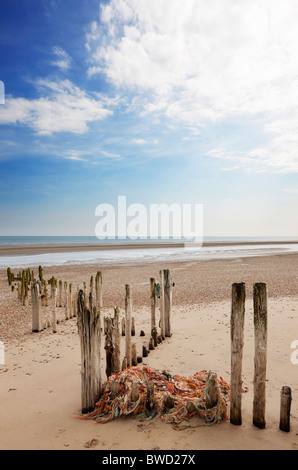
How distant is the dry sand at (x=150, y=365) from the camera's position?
14.7ft

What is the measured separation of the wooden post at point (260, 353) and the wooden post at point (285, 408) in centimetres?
26

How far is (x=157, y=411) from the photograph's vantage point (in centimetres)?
505

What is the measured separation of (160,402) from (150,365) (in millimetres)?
2268

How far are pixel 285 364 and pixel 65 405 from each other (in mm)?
5441

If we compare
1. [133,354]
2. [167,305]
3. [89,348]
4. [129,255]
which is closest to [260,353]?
[89,348]

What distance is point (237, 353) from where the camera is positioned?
4.68m

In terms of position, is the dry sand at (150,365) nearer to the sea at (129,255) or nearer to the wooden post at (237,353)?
the wooden post at (237,353)

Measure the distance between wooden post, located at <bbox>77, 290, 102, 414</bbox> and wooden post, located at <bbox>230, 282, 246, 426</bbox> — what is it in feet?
7.71

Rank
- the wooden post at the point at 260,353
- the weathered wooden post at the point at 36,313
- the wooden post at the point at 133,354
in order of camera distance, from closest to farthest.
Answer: the wooden post at the point at 260,353 → the wooden post at the point at 133,354 → the weathered wooden post at the point at 36,313

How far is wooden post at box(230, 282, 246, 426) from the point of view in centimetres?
466

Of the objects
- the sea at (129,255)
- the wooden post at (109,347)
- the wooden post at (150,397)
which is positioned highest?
the wooden post at (109,347)

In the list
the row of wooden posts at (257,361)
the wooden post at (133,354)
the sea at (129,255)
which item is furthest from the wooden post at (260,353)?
the sea at (129,255)

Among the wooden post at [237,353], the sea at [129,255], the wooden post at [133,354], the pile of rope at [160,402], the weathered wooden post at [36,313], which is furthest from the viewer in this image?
the sea at [129,255]
